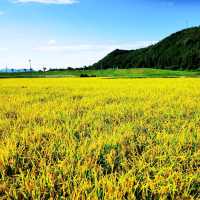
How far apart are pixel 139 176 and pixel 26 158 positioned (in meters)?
1.45

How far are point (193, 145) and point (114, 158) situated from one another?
4.53ft

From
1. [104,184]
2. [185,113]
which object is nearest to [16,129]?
[104,184]

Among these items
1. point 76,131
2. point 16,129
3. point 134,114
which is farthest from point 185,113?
point 16,129

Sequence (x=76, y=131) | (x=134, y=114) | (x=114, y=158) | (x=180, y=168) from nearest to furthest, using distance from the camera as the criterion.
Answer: (x=180, y=168) → (x=114, y=158) → (x=76, y=131) → (x=134, y=114)

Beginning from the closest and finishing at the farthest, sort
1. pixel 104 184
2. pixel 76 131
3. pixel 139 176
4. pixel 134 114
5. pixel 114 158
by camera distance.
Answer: pixel 104 184 < pixel 139 176 < pixel 114 158 < pixel 76 131 < pixel 134 114

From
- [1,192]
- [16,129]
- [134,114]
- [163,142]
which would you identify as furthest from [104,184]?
[134,114]

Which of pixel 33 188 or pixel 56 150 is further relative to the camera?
pixel 56 150

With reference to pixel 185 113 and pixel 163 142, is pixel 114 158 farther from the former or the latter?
pixel 185 113

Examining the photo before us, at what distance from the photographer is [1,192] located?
3299 mm

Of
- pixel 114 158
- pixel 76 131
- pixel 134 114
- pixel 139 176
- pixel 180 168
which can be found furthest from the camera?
A: pixel 134 114

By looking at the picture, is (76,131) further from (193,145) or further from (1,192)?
(1,192)

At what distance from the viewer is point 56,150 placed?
469 centimetres

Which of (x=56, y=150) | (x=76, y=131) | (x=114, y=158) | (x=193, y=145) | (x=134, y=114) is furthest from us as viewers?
(x=134, y=114)

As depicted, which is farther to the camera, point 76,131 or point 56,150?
point 76,131
